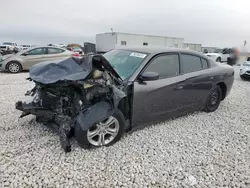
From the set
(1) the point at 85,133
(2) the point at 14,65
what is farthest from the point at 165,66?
(2) the point at 14,65

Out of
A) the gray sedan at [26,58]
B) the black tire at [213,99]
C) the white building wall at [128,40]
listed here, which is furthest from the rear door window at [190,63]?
the white building wall at [128,40]

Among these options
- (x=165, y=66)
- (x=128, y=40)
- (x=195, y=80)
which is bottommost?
(x=195, y=80)

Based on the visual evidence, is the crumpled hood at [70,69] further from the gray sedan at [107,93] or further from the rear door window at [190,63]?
the rear door window at [190,63]

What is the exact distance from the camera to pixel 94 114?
8.60 ft

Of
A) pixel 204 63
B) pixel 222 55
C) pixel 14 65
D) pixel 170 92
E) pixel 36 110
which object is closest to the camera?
pixel 36 110

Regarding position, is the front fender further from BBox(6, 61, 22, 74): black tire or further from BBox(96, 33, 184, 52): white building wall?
BBox(96, 33, 184, 52): white building wall

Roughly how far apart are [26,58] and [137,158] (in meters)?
8.51

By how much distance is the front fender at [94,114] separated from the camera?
2.56 m

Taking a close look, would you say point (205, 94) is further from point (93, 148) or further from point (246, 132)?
point (93, 148)

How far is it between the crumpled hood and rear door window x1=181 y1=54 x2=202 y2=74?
142 cm

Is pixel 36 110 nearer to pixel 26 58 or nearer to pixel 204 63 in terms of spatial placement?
pixel 204 63

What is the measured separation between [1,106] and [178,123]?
3791 millimetres

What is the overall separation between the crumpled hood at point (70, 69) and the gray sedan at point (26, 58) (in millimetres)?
6622

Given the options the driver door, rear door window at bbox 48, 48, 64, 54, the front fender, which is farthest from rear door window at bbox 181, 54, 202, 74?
rear door window at bbox 48, 48, 64, 54
